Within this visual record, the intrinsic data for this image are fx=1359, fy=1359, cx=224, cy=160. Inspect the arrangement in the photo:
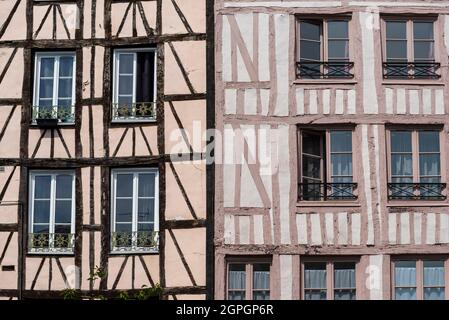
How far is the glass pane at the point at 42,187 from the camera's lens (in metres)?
22.7

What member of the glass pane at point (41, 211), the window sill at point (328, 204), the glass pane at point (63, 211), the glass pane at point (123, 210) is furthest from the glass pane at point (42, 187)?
the window sill at point (328, 204)

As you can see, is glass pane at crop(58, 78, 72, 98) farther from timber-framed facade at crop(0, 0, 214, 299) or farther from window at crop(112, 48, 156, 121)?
window at crop(112, 48, 156, 121)

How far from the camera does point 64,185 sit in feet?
74.5

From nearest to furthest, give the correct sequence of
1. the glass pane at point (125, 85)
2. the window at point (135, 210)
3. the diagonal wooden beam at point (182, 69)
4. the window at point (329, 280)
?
1. the window at point (329, 280)
2. the window at point (135, 210)
3. the diagonal wooden beam at point (182, 69)
4. the glass pane at point (125, 85)

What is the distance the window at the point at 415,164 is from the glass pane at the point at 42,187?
5.67 m

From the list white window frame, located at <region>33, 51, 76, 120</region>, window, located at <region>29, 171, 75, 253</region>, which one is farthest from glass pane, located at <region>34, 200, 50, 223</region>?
white window frame, located at <region>33, 51, 76, 120</region>

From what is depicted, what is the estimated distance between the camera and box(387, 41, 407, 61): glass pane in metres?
22.8

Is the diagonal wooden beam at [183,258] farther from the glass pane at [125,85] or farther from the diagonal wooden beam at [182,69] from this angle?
the glass pane at [125,85]

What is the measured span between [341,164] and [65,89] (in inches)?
190

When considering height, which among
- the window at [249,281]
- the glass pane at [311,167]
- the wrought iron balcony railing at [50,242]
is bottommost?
the window at [249,281]
